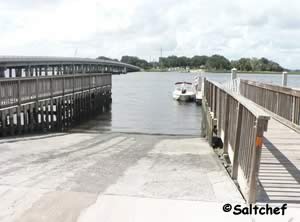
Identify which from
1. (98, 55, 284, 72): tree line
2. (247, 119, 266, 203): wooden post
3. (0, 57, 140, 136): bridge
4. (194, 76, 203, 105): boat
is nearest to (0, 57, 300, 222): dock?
(247, 119, 266, 203): wooden post

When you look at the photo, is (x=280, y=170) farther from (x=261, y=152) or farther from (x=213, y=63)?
(x=213, y=63)

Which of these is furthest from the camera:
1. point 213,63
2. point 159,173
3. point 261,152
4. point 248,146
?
point 213,63

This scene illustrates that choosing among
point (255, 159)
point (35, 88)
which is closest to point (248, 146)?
point (255, 159)

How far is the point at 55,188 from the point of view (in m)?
5.43

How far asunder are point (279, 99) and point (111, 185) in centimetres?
757

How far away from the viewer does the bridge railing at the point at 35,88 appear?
13476mm

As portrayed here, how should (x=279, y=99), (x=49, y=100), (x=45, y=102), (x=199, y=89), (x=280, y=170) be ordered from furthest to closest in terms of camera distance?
(x=199, y=89) < (x=49, y=100) < (x=45, y=102) < (x=279, y=99) < (x=280, y=170)

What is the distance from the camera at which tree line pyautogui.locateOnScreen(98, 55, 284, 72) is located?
243ft

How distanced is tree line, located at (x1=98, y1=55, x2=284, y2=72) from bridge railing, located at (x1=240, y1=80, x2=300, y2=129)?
6029cm

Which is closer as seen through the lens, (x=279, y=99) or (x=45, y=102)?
(x=279, y=99)

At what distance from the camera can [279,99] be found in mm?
11281

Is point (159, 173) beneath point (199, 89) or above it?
above

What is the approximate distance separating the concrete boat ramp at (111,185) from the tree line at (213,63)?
6814cm

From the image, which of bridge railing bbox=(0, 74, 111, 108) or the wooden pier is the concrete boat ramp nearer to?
the wooden pier
